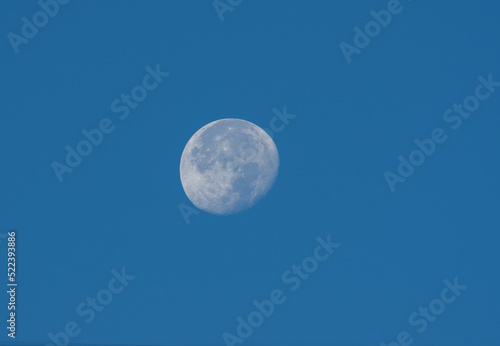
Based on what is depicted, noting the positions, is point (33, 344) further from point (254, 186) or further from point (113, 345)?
point (254, 186)

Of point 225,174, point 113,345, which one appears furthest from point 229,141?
point 113,345

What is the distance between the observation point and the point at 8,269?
24.5 meters

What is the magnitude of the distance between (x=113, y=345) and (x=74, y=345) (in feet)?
4.02

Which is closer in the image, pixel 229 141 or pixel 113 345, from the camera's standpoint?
pixel 229 141

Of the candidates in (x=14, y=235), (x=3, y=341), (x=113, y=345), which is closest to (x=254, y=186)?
(x=14, y=235)

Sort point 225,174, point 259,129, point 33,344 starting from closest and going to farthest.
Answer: point 225,174
point 259,129
point 33,344

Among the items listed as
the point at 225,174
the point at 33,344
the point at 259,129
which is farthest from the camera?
the point at 33,344

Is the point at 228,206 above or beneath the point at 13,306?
beneath

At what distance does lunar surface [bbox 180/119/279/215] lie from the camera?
2416 centimetres

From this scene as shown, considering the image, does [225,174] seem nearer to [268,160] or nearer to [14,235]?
[268,160]

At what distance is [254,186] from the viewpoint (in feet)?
80.8

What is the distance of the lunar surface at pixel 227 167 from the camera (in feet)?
79.3

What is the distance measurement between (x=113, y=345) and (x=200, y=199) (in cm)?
746

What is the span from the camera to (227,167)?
78.9 ft
